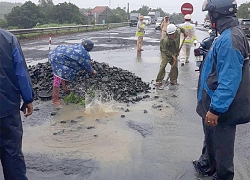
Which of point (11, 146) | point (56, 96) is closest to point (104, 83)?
point (56, 96)

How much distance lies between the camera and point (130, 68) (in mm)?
11273

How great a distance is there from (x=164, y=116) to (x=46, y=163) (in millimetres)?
2749

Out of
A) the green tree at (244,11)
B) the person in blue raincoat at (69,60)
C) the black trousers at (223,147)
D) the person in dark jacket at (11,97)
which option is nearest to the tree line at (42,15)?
the green tree at (244,11)

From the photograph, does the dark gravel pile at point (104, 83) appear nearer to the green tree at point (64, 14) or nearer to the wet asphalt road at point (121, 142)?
the wet asphalt road at point (121, 142)

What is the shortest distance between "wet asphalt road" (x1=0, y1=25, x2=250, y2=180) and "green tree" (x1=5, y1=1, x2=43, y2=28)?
1171 inches

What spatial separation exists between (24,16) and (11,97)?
3367cm

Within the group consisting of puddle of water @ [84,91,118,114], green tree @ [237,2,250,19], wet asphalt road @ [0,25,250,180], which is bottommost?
wet asphalt road @ [0,25,250,180]

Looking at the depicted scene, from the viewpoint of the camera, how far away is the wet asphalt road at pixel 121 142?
3.95 meters

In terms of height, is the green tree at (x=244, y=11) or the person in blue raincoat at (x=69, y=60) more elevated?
the green tree at (x=244, y=11)

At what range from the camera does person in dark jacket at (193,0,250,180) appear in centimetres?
296

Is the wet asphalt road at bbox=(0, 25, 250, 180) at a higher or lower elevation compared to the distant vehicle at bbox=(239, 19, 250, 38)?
lower

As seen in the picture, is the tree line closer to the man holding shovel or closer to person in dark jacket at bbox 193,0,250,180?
the man holding shovel

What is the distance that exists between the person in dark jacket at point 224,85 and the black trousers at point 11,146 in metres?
1.86

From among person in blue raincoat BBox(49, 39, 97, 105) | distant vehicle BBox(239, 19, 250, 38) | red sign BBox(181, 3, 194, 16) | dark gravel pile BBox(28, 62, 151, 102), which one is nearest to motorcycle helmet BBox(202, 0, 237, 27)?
person in blue raincoat BBox(49, 39, 97, 105)
